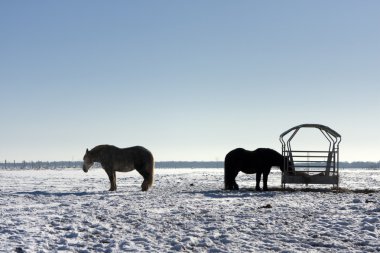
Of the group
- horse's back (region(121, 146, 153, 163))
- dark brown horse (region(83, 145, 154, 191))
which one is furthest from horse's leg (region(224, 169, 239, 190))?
horse's back (region(121, 146, 153, 163))

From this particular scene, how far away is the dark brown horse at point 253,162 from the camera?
19750 mm

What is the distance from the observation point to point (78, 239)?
27.5ft

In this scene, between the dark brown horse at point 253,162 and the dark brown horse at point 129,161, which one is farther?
the dark brown horse at point 129,161

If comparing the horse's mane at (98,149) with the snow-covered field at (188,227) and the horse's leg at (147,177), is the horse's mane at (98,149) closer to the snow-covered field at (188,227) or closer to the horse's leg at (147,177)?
the horse's leg at (147,177)

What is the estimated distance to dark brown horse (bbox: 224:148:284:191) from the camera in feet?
64.8

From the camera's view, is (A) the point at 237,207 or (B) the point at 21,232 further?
(A) the point at 237,207

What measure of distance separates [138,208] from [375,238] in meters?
6.31

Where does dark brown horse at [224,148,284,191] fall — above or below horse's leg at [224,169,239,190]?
above

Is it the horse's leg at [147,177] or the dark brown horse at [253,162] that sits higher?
the dark brown horse at [253,162]

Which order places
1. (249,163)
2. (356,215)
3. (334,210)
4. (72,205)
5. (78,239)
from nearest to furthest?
(78,239)
(356,215)
(334,210)
(72,205)
(249,163)

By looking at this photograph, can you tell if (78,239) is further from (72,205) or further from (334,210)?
(334,210)

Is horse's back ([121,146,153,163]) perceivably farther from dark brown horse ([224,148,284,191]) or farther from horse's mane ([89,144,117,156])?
dark brown horse ([224,148,284,191])

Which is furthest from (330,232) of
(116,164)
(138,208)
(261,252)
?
(116,164)

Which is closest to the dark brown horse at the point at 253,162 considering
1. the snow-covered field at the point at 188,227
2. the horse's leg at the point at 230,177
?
the horse's leg at the point at 230,177
